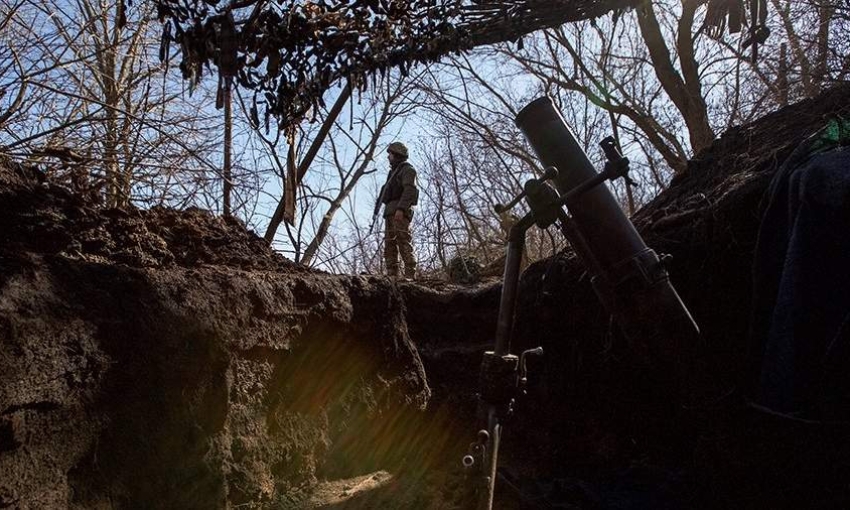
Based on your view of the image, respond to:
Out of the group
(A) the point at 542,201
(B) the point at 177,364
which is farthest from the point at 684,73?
(B) the point at 177,364

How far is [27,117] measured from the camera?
17.3 ft

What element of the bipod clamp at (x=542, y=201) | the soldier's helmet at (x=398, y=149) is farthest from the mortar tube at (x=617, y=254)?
the soldier's helmet at (x=398, y=149)

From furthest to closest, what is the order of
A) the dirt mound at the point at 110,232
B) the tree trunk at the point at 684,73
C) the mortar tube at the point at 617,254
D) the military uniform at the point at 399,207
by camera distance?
the tree trunk at the point at 684,73, the military uniform at the point at 399,207, the mortar tube at the point at 617,254, the dirt mound at the point at 110,232

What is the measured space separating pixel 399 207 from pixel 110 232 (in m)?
5.19

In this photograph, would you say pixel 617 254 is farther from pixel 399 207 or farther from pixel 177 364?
pixel 399 207

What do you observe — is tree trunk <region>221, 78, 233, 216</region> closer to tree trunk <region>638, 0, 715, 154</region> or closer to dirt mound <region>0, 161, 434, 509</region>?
dirt mound <region>0, 161, 434, 509</region>

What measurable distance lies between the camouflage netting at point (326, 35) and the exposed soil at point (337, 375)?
769 mm

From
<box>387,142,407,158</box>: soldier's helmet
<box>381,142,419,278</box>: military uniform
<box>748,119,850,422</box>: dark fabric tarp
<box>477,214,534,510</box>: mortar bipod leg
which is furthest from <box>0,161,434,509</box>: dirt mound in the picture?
<box>387,142,407,158</box>: soldier's helmet

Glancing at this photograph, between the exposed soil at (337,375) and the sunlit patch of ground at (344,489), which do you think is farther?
the sunlit patch of ground at (344,489)

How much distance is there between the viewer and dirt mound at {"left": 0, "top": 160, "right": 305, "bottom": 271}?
2141mm

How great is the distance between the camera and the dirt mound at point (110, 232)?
214 cm

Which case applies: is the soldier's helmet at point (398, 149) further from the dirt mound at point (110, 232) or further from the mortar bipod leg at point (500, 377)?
the mortar bipod leg at point (500, 377)

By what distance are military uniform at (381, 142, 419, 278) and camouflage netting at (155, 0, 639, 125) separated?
12.8ft

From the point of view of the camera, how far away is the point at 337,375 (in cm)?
296
